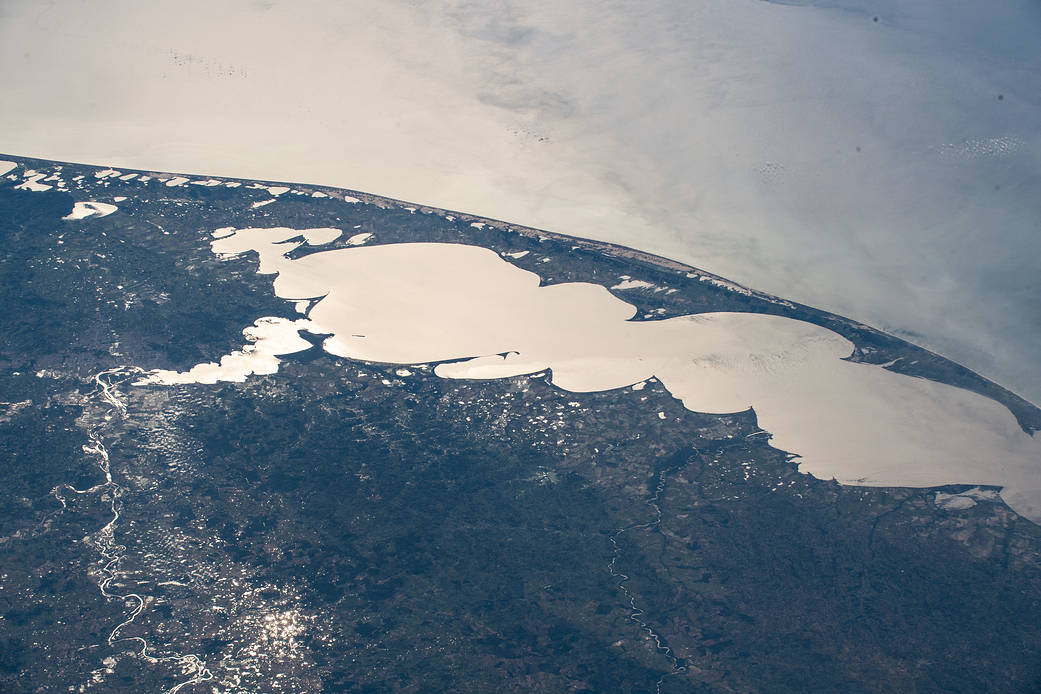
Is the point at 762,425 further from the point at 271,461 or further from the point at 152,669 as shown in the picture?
the point at 152,669

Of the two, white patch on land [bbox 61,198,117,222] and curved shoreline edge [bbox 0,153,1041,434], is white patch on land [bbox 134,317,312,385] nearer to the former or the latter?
curved shoreline edge [bbox 0,153,1041,434]

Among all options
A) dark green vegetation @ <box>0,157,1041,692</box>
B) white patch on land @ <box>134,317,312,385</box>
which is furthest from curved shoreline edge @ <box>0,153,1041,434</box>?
white patch on land @ <box>134,317,312,385</box>

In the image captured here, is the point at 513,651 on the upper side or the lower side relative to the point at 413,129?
lower

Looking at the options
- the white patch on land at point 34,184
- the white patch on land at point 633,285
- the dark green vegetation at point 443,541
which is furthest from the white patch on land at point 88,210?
the white patch on land at point 633,285

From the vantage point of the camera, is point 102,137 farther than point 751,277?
Yes

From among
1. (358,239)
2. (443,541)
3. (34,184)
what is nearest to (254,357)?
(358,239)

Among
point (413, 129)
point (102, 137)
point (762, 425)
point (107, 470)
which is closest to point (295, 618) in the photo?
point (107, 470)

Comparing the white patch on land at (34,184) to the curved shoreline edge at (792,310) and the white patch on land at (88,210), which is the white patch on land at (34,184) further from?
the white patch on land at (88,210)
